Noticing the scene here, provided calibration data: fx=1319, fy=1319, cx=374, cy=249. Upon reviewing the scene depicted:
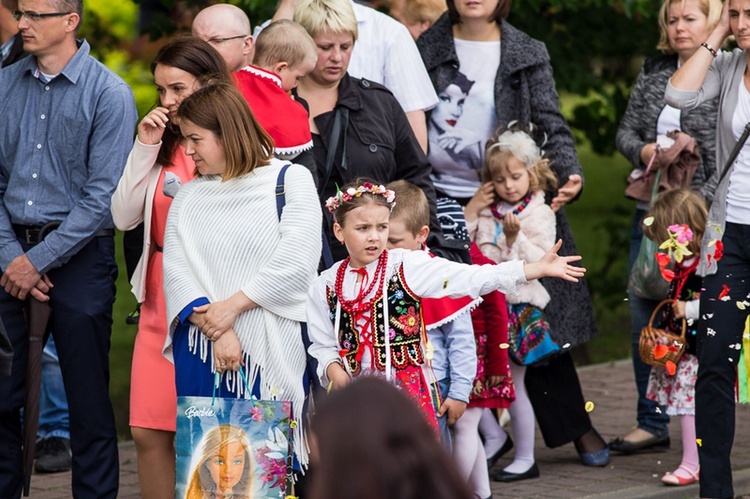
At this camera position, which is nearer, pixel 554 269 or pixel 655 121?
pixel 554 269

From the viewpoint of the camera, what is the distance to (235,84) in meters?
5.32

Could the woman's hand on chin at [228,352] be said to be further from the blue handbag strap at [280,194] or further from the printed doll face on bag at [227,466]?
the blue handbag strap at [280,194]

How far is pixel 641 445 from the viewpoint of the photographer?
7.19 metres

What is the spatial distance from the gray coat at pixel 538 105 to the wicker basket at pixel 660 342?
0.42 metres

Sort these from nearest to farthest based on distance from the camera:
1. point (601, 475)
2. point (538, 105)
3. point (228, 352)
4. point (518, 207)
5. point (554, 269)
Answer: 1. point (554, 269)
2. point (228, 352)
3. point (518, 207)
4. point (601, 475)
5. point (538, 105)

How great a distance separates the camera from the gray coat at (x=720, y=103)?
5.84 m

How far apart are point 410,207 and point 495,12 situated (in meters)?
1.82

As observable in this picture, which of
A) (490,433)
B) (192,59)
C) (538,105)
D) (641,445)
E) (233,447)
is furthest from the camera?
(641,445)

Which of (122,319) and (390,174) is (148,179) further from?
(122,319)

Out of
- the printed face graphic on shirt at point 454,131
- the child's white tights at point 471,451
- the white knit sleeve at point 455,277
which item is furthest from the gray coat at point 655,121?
the white knit sleeve at point 455,277

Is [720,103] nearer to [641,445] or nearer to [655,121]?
[655,121]

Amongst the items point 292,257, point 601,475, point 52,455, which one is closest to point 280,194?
point 292,257

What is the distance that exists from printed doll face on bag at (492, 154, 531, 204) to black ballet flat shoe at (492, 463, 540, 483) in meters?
1.37

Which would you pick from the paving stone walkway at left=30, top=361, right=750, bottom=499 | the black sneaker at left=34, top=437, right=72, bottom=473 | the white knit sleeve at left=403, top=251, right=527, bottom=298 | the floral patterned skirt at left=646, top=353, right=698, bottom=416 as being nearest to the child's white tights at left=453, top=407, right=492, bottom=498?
the paving stone walkway at left=30, top=361, right=750, bottom=499
